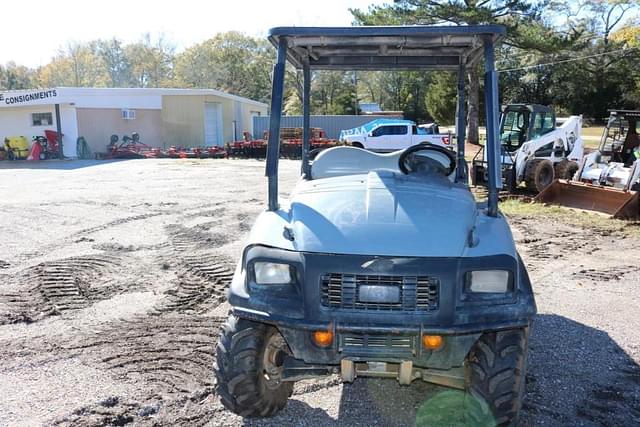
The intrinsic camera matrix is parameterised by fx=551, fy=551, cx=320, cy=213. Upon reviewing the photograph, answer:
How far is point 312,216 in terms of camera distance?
3213mm

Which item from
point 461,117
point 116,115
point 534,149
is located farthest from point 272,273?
point 116,115

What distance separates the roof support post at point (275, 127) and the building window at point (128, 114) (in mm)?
27424

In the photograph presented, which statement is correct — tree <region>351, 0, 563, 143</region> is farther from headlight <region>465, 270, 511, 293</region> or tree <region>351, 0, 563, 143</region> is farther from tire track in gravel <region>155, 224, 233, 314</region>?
headlight <region>465, 270, 511, 293</region>

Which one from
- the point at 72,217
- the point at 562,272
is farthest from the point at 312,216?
the point at 72,217

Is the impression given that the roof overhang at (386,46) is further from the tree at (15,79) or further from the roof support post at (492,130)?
the tree at (15,79)

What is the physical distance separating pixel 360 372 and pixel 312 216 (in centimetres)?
91

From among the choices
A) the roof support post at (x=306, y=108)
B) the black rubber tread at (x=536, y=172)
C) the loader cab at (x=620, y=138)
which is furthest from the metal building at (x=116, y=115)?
the roof support post at (x=306, y=108)

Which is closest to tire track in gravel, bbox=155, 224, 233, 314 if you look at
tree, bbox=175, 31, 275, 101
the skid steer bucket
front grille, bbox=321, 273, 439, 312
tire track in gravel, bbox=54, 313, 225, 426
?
tire track in gravel, bbox=54, 313, 225, 426

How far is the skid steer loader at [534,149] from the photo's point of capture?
1327cm

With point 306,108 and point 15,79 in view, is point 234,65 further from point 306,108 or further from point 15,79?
point 306,108

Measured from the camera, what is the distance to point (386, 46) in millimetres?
4215

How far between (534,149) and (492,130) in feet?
36.0

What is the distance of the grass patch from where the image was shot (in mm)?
9344

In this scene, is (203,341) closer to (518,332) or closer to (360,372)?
(360,372)
